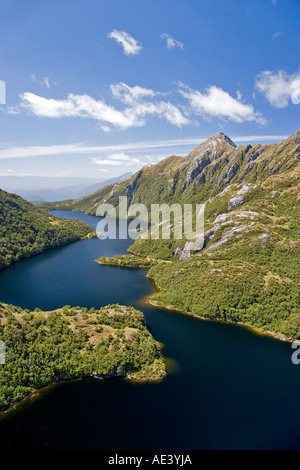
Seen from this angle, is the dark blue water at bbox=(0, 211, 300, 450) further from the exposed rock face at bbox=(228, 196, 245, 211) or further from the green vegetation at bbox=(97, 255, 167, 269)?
the exposed rock face at bbox=(228, 196, 245, 211)

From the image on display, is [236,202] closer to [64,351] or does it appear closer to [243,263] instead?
[243,263]

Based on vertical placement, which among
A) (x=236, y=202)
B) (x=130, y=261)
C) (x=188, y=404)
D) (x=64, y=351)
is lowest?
(x=188, y=404)

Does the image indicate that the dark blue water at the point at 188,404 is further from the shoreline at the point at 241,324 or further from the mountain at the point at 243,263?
the mountain at the point at 243,263

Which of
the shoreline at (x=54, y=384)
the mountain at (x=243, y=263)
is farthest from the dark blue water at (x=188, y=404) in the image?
the mountain at (x=243, y=263)

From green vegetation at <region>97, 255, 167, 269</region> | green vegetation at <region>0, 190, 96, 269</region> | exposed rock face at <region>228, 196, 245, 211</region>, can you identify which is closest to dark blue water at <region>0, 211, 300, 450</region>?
green vegetation at <region>97, 255, 167, 269</region>

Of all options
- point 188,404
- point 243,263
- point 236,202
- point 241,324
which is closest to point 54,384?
point 188,404

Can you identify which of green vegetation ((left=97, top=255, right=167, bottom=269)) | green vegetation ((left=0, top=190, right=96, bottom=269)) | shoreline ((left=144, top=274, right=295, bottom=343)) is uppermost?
green vegetation ((left=0, top=190, right=96, bottom=269))
